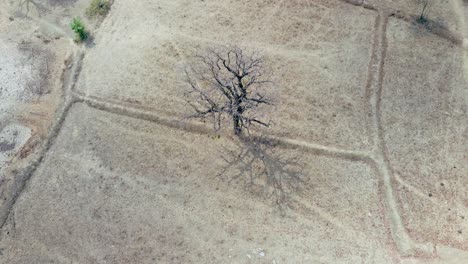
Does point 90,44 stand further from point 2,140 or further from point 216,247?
point 216,247

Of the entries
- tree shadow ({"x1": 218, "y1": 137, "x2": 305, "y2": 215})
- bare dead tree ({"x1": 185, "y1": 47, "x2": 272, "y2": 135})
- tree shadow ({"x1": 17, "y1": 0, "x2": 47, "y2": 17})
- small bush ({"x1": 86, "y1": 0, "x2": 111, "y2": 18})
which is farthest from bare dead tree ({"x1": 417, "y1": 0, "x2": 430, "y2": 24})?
tree shadow ({"x1": 17, "y1": 0, "x2": 47, "y2": 17})

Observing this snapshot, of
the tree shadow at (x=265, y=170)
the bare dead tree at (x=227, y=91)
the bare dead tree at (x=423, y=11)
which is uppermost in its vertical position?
the bare dead tree at (x=423, y=11)

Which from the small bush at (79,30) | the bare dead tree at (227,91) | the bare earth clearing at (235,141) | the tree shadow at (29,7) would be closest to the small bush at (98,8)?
the bare earth clearing at (235,141)

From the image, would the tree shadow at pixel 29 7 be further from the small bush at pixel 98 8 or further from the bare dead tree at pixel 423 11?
the bare dead tree at pixel 423 11

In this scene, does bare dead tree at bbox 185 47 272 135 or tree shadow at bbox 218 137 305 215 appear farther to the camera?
bare dead tree at bbox 185 47 272 135

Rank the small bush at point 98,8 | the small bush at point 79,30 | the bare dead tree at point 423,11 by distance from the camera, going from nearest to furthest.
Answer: the small bush at point 79,30
the bare dead tree at point 423,11
the small bush at point 98,8

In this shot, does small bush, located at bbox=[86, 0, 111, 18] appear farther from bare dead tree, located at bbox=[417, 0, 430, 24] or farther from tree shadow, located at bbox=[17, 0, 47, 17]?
bare dead tree, located at bbox=[417, 0, 430, 24]

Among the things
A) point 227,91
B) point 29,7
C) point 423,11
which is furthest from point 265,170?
point 29,7
